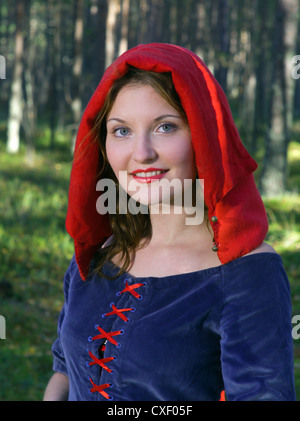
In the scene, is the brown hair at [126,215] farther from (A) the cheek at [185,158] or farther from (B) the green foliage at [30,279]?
(B) the green foliage at [30,279]

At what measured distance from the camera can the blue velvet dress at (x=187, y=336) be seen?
1605 mm

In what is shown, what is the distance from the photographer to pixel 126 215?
7.23 feet

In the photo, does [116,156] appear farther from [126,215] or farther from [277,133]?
[277,133]

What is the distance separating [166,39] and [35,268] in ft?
117

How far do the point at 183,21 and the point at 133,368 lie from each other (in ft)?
123

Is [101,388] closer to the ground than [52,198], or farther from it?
farther from it

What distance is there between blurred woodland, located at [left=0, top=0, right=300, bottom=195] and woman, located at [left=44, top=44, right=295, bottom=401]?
10.5 m

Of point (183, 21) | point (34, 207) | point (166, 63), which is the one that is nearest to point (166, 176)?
point (166, 63)

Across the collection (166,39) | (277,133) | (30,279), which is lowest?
(30,279)

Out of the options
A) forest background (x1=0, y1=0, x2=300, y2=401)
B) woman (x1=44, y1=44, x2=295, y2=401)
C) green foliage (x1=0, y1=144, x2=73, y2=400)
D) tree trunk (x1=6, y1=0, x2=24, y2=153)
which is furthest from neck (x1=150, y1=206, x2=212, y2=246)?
tree trunk (x1=6, y1=0, x2=24, y2=153)

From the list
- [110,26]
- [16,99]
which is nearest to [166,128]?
[110,26]

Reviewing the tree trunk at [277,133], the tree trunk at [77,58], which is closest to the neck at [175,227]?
the tree trunk at [277,133]

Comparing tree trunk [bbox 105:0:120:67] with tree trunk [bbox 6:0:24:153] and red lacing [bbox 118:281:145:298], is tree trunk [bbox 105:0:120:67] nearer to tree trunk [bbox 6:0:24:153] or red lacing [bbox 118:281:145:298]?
tree trunk [bbox 6:0:24:153]

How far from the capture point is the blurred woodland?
12.2 metres
